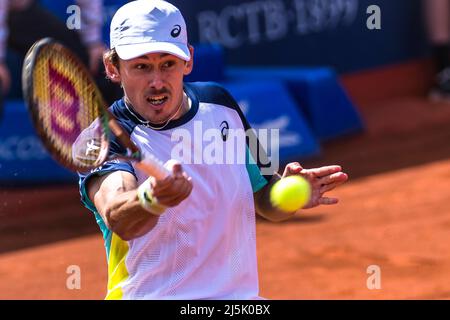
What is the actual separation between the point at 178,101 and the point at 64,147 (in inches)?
17.4

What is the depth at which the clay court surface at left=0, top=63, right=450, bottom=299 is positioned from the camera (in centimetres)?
609

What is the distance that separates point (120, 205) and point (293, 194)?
2.22 feet

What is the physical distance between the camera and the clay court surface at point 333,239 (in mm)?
6094

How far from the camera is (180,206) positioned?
3346mm

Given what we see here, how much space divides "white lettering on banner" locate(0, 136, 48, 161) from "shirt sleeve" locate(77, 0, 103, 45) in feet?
2.96

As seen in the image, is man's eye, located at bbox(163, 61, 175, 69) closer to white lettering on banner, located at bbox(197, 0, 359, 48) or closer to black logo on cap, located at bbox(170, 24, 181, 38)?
black logo on cap, located at bbox(170, 24, 181, 38)

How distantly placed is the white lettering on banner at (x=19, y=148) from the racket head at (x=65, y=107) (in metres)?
5.32

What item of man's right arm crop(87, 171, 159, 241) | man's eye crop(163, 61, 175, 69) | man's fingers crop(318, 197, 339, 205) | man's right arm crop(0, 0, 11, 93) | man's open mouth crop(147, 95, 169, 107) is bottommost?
man's right arm crop(0, 0, 11, 93)

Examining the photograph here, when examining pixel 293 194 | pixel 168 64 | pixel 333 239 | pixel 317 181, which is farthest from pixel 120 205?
pixel 333 239

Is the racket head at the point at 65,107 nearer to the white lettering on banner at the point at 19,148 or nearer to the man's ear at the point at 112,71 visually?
the man's ear at the point at 112,71

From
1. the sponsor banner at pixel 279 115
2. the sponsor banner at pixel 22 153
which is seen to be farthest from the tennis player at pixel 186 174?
the sponsor banner at pixel 279 115

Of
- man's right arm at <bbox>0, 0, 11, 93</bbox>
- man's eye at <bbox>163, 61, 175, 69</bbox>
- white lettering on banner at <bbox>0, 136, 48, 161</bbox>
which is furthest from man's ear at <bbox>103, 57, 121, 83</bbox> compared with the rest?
white lettering on banner at <bbox>0, 136, 48, 161</bbox>

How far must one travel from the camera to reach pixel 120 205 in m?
3.07
